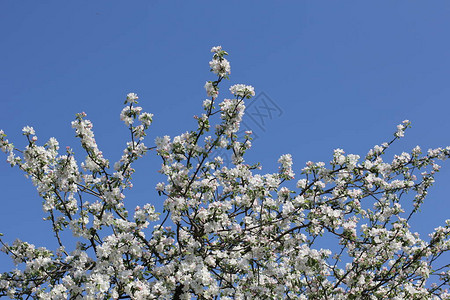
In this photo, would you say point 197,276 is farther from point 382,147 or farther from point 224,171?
point 382,147

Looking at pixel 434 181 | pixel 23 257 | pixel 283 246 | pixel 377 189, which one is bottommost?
pixel 283 246

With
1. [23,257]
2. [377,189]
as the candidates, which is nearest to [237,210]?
[377,189]

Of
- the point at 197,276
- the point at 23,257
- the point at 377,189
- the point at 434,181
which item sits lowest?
the point at 197,276

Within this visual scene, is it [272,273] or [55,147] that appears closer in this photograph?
[272,273]

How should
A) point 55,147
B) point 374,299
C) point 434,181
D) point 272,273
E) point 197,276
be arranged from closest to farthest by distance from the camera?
point 197,276 < point 272,273 < point 55,147 < point 374,299 < point 434,181

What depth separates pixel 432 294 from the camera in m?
8.29

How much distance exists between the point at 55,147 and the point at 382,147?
249 inches

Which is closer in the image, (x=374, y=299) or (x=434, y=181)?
(x=374, y=299)

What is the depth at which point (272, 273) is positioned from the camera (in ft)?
21.8

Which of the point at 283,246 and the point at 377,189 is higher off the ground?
the point at 377,189

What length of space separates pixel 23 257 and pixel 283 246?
4612 millimetres

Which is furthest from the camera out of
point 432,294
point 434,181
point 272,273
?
point 434,181

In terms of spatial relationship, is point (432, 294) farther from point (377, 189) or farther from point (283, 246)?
point (283, 246)

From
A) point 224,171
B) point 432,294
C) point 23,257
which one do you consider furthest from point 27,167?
point 432,294
